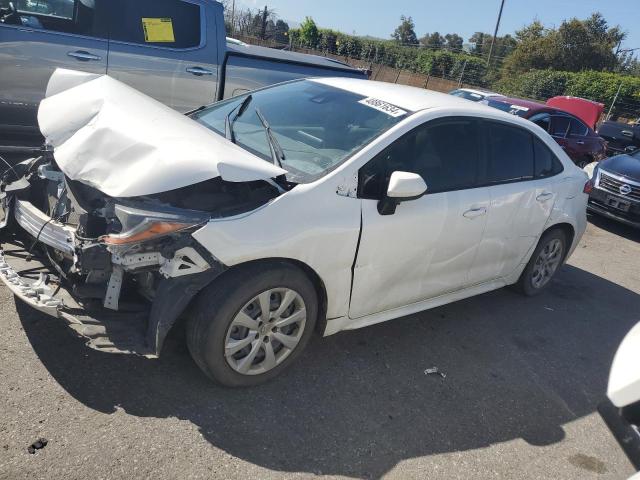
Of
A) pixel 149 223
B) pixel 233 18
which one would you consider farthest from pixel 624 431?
pixel 233 18

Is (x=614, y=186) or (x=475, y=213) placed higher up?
(x=475, y=213)

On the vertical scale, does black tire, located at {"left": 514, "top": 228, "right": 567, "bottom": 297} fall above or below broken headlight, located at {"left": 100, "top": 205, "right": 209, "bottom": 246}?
below

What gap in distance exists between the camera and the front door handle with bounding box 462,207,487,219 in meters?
3.53

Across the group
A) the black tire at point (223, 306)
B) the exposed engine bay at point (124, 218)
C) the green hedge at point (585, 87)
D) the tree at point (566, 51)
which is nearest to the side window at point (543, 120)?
the exposed engine bay at point (124, 218)

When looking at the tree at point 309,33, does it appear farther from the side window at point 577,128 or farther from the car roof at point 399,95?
the car roof at point 399,95

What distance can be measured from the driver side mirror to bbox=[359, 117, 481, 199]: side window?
0.08 meters

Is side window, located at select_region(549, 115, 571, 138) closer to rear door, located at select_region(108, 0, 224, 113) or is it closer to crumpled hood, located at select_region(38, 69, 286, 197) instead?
rear door, located at select_region(108, 0, 224, 113)

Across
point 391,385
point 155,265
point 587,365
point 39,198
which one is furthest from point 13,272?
point 587,365

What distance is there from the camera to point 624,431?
2.16 m

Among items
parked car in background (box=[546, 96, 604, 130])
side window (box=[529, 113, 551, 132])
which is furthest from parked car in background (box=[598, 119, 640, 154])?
side window (box=[529, 113, 551, 132])

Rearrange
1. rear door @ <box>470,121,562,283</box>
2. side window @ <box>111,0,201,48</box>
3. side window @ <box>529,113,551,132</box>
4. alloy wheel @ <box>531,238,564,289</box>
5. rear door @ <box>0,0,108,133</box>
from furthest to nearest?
side window @ <box>529,113,551,132</box> → side window @ <box>111,0,201,48</box> → rear door @ <box>0,0,108,133</box> → alloy wheel @ <box>531,238,564,289</box> → rear door @ <box>470,121,562,283</box>

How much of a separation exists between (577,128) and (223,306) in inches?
437

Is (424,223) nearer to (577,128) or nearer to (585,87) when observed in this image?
(577,128)

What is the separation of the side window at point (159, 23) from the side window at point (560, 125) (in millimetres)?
7969
